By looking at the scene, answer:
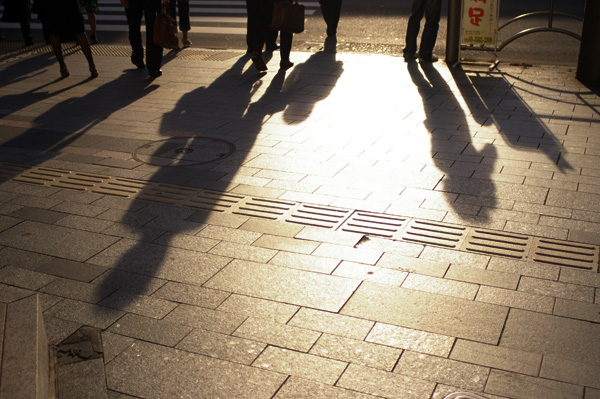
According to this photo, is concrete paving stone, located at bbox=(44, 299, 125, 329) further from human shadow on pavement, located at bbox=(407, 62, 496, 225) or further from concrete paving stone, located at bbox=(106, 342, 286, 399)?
human shadow on pavement, located at bbox=(407, 62, 496, 225)

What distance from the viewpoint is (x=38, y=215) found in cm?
538

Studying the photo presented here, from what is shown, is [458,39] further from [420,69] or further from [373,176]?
[373,176]

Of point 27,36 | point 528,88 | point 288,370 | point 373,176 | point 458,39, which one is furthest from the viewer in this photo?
point 27,36

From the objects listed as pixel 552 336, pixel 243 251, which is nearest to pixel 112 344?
pixel 243 251

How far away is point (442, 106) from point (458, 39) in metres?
2.53

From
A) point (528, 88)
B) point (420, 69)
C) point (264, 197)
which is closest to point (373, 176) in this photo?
point (264, 197)

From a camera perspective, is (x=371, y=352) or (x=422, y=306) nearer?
(x=371, y=352)

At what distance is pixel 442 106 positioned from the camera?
827 centimetres

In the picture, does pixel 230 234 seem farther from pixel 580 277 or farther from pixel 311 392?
pixel 580 277

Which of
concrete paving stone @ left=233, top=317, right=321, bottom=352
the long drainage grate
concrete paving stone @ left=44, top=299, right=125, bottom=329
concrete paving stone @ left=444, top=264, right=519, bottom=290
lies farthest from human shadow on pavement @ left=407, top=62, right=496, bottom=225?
concrete paving stone @ left=44, top=299, right=125, bottom=329

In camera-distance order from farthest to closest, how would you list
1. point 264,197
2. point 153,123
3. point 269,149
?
point 153,123
point 269,149
point 264,197

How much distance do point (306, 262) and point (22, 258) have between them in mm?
1934

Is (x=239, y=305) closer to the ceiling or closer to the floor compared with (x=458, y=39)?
closer to the floor

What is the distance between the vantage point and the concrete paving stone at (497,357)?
11.0 feet
